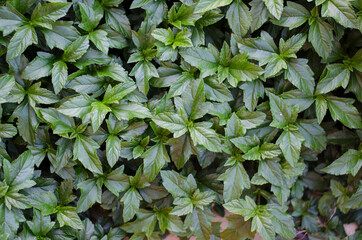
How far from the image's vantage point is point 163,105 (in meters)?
2.00

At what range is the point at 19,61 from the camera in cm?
188

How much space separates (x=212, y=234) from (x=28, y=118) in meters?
1.22

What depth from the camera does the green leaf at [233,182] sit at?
79.1 inches

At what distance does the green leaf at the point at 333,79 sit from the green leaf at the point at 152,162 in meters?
0.91

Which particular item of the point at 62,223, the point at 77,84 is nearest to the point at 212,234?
the point at 62,223

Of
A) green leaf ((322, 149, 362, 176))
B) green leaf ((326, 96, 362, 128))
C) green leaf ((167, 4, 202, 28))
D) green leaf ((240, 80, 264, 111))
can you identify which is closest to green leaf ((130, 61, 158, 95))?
green leaf ((167, 4, 202, 28))

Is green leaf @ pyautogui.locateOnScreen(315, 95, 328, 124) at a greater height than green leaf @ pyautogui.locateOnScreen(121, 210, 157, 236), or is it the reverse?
green leaf @ pyautogui.locateOnScreen(315, 95, 328, 124)

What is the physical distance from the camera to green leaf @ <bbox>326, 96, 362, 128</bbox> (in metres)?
2.05

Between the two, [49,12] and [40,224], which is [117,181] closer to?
[40,224]

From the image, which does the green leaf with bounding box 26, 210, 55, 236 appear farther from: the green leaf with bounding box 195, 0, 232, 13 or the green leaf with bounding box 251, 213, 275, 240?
the green leaf with bounding box 195, 0, 232, 13

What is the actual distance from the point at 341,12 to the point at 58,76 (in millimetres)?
1422

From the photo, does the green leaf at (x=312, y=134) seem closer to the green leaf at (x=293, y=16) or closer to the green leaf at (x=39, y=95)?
the green leaf at (x=293, y=16)

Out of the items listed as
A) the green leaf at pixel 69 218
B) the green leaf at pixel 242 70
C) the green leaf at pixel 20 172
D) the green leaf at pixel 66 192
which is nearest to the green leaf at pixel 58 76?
the green leaf at pixel 20 172

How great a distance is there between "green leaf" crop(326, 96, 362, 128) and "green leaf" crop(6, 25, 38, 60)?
5.24 ft
